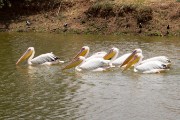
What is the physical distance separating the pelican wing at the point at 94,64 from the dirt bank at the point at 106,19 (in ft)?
28.6

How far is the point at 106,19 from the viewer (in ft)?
80.5

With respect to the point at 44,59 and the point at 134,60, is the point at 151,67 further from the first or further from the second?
the point at 44,59

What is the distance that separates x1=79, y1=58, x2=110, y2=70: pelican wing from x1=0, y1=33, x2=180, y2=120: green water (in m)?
0.39

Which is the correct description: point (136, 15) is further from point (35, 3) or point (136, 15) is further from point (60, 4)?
point (35, 3)

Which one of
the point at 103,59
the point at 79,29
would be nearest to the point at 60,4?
the point at 79,29

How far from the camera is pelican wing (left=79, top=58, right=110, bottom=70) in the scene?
14.0 metres

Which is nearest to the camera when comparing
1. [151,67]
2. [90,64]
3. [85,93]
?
[85,93]

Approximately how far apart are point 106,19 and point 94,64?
1078 cm

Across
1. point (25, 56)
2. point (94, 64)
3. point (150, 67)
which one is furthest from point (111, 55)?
point (25, 56)

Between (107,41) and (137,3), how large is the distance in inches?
193

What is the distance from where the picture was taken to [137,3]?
24.6 m

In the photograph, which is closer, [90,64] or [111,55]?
[90,64]

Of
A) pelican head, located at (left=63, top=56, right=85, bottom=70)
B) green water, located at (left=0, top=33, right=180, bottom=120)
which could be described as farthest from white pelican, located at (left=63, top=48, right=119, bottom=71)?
green water, located at (left=0, top=33, right=180, bottom=120)

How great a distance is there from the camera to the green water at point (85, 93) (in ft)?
31.7
